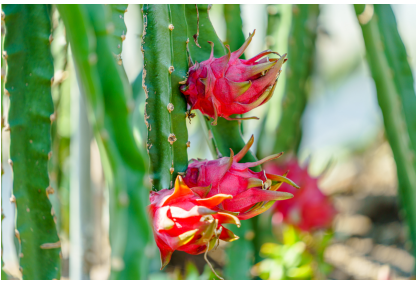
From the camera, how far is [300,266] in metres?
1.33

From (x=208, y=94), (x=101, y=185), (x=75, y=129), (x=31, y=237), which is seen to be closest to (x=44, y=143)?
(x=31, y=237)

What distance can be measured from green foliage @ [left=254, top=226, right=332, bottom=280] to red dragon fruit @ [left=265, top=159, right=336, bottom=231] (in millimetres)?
50

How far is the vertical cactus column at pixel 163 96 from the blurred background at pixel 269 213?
0.05m

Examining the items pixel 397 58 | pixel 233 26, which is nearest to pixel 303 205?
pixel 397 58

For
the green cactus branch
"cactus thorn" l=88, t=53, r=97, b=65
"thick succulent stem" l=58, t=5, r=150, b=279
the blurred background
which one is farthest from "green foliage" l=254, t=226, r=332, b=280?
"cactus thorn" l=88, t=53, r=97, b=65

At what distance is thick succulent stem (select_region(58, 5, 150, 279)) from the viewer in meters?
0.40

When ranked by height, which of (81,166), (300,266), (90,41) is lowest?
(300,266)

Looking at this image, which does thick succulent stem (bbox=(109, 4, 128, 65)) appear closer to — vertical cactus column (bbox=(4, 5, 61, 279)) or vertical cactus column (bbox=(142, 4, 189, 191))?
vertical cactus column (bbox=(142, 4, 189, 191))

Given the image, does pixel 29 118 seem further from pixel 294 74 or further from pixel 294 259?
pixel 294 74

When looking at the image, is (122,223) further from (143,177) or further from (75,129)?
(75,129)

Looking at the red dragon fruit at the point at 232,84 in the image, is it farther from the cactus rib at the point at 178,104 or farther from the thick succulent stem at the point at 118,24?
the thick succulent stem at the point at 118,24

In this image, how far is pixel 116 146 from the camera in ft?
1.34

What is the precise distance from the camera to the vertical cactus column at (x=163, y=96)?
2.03 feet

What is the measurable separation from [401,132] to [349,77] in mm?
3343
